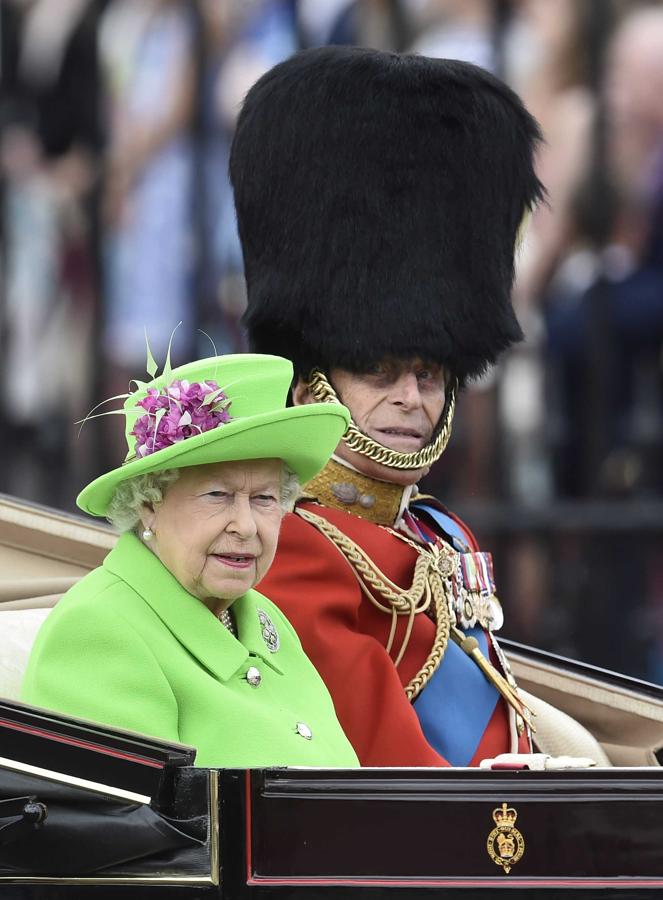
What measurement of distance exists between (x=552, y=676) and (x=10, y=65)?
4.44m

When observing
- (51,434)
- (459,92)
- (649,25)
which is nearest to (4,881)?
(459,92)

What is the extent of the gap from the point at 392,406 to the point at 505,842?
107cm

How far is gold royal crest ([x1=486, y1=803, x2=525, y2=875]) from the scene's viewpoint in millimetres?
2418

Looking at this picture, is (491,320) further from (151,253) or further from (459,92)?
(151,253)

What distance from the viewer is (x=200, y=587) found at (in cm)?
264

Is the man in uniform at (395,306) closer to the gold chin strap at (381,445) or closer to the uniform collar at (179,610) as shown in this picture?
the gold chin strap at (381,445)

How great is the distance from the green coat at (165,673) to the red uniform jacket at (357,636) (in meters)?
0.27

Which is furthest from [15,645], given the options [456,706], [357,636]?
[456,706]

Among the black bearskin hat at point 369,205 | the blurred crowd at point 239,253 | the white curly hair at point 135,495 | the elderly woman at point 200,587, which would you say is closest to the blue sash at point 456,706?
the elderly woman at point 200,587

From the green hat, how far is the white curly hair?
15 mm

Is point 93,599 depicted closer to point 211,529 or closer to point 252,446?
point 211,529

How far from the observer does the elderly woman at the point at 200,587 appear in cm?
246

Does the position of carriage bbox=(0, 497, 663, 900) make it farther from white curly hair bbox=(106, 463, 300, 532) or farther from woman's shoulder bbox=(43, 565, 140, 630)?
white curly hair bbox=(106, 463, 300, 532)

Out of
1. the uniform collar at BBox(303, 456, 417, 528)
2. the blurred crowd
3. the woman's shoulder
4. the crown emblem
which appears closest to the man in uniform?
the uniform collar at BBox(303, 456, 417, 528)
